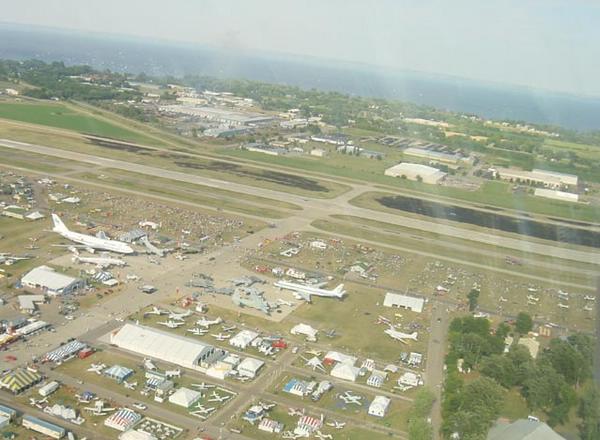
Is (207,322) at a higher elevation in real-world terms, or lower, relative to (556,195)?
lower

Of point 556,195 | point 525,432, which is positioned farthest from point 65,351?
point 556,195

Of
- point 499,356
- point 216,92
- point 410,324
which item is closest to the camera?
point 499,356

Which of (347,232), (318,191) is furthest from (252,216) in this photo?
(318,191)

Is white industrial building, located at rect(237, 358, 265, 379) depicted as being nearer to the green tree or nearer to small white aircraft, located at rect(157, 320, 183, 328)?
small white aircraft, located at rect(157, 320, 183, 328)

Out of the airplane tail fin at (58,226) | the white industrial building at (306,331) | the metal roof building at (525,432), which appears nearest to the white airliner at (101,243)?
the airplane tail fin at (58,226)

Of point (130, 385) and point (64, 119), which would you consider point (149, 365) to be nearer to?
point (130, 385)

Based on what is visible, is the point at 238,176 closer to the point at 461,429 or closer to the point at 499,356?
the point at 499,356
